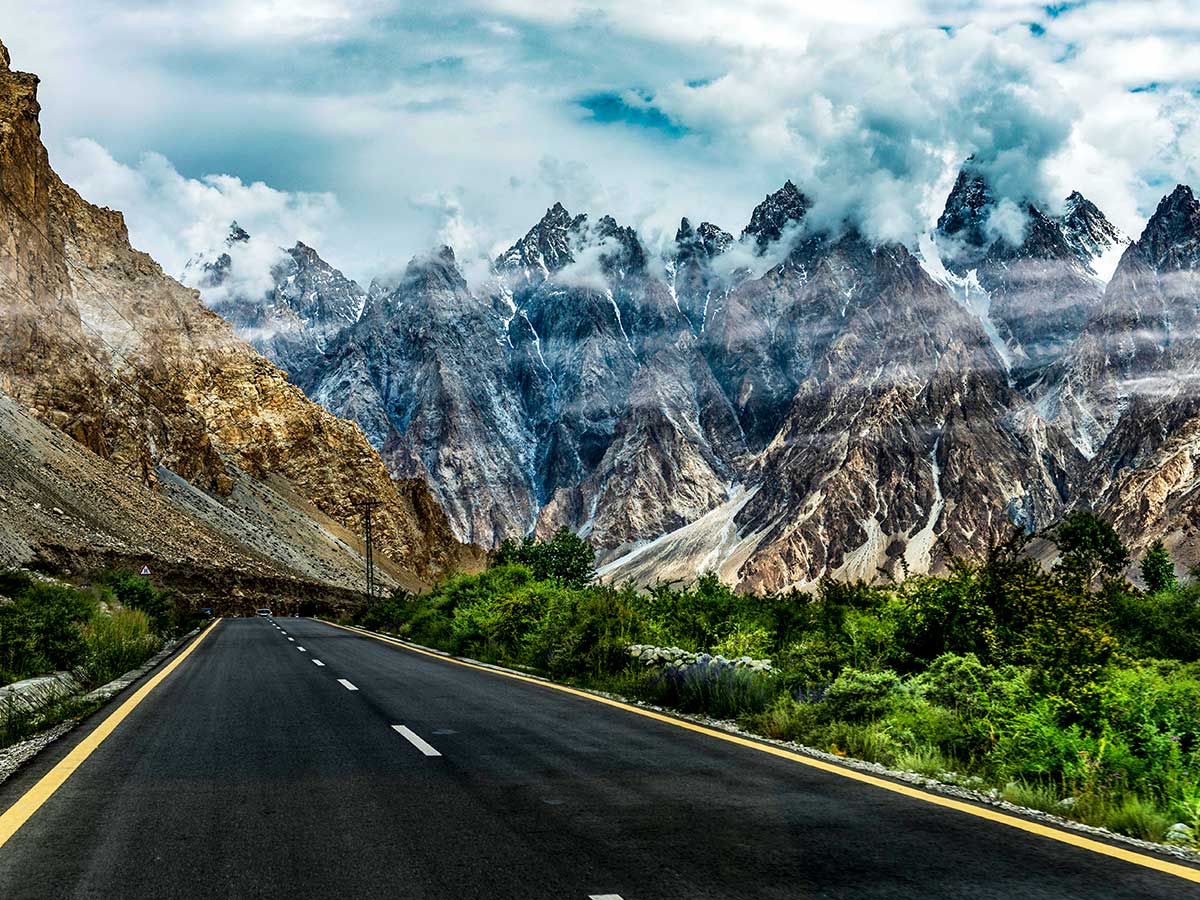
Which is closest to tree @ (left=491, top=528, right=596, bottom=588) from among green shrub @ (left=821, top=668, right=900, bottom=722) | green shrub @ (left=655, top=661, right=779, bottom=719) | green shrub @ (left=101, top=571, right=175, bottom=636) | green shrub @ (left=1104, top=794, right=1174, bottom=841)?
green shrub @ (left=101, top=571, right=175, bottom=636)

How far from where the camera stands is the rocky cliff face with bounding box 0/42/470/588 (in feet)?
274

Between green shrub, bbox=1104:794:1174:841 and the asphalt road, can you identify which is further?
green shrub, bbox=1104:794:1174:841

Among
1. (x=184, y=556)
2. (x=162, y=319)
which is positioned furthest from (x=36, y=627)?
(x=162, y=319)

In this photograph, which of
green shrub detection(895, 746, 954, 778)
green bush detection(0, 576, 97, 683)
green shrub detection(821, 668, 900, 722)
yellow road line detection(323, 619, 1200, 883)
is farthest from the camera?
green bush detection(0, 576, 97, 683)

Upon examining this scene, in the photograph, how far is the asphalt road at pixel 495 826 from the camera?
5.10 m

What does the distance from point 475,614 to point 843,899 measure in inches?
836

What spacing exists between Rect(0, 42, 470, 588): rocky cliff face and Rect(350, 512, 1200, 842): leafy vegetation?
74.4 meters

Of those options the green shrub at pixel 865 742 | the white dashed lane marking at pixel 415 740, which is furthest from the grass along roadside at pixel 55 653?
the green shrub at pixel 865 742

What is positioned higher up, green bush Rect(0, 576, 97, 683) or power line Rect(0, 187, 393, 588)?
power line Rect(0, 187, 393, 588)

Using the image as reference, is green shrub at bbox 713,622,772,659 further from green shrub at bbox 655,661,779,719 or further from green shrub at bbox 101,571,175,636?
green shrub at bbox 101,571,175,636

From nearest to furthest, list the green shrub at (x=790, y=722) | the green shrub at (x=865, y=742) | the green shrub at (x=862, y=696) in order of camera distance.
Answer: the green shrub at (x=865, y=742), the green shrub at (x=790, y=722), the green shrub at (x=862, y=696)

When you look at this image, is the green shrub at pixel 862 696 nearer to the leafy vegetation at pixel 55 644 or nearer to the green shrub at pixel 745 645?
the green shrub at pixel 745 645

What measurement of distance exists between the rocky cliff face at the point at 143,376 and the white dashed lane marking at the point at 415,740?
79.7m

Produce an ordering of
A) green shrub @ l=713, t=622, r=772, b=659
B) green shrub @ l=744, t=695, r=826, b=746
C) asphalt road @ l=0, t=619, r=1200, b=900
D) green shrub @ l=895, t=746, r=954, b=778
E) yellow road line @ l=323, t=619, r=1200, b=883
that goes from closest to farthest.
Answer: asphalt road @ l=0, t=619, r=1200, b=900
yellow road line @ l=323, t=619, r=1200, b=883
green shrub @ l=895, t=746, r=954, b=778
green shrub @ l=744, t=695, r=826, b=746
green shrub @ l=713, t=622, r=772, b=659
